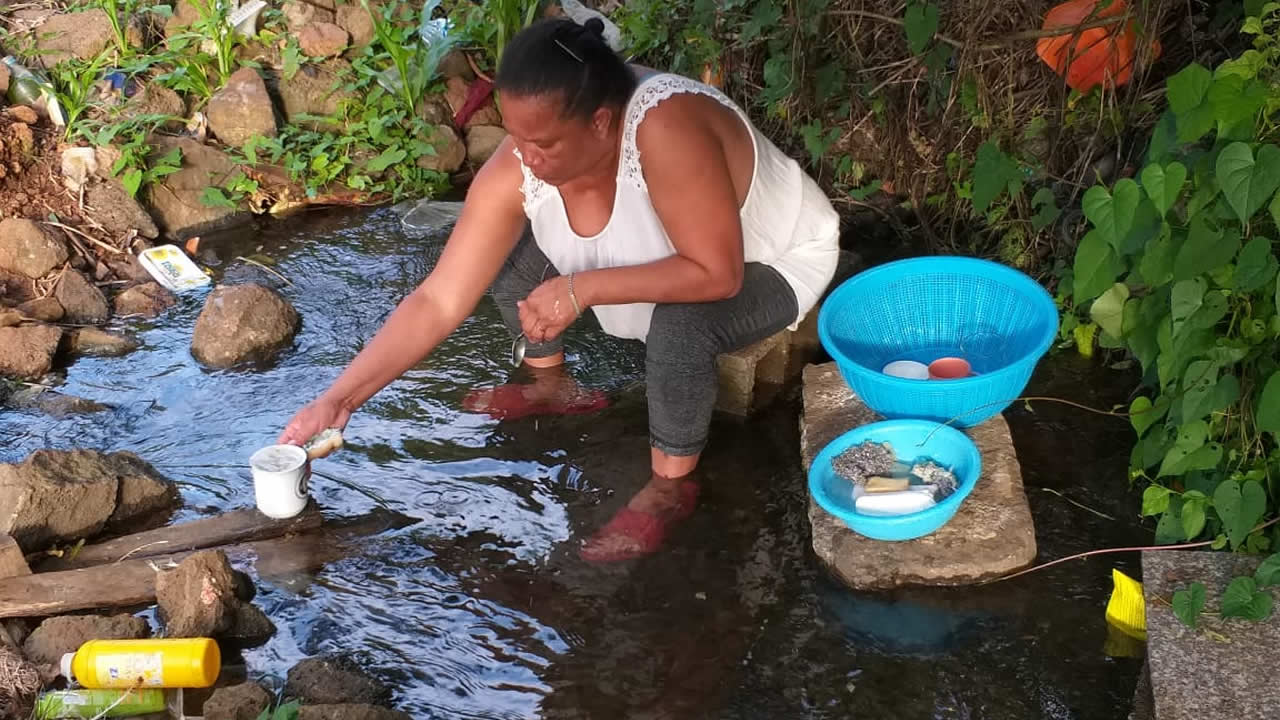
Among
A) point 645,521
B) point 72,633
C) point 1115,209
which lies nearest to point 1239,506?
point 1115,209

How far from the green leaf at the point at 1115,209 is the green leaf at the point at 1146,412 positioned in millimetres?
475

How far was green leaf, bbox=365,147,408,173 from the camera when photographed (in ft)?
17.2

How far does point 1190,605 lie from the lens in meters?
2.46

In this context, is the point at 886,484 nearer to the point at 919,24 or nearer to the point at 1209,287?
the point at 1209,287

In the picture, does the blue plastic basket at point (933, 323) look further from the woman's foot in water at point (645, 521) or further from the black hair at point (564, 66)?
the black hair at point (564, 66)

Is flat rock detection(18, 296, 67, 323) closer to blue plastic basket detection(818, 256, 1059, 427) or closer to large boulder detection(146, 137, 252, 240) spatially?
large boulder detection(146, 137, 252, 240)

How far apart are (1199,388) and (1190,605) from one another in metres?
0.53

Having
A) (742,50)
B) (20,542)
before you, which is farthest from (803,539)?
(742,50)

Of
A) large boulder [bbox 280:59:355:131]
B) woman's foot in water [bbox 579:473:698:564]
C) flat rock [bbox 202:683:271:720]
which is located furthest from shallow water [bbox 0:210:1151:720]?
large boulder [bbox 280:59:355:131]

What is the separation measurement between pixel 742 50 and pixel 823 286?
1.93m

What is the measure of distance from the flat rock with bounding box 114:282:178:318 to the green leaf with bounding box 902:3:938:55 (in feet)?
9.81

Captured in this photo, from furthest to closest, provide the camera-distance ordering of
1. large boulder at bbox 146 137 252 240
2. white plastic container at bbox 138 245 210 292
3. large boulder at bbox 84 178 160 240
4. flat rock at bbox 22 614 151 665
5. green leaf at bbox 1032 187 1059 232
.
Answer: large boulder at bbox 146 137 252 240 → large boulder at bbox 84 178 160 240 → white plastic container at bbox 138 245 210 292 → green leaf at bbox 1032 187 1059 232 → flat rock at bbox 22 614 151 665

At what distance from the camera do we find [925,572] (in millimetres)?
2893

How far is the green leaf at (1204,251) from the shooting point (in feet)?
8.26
